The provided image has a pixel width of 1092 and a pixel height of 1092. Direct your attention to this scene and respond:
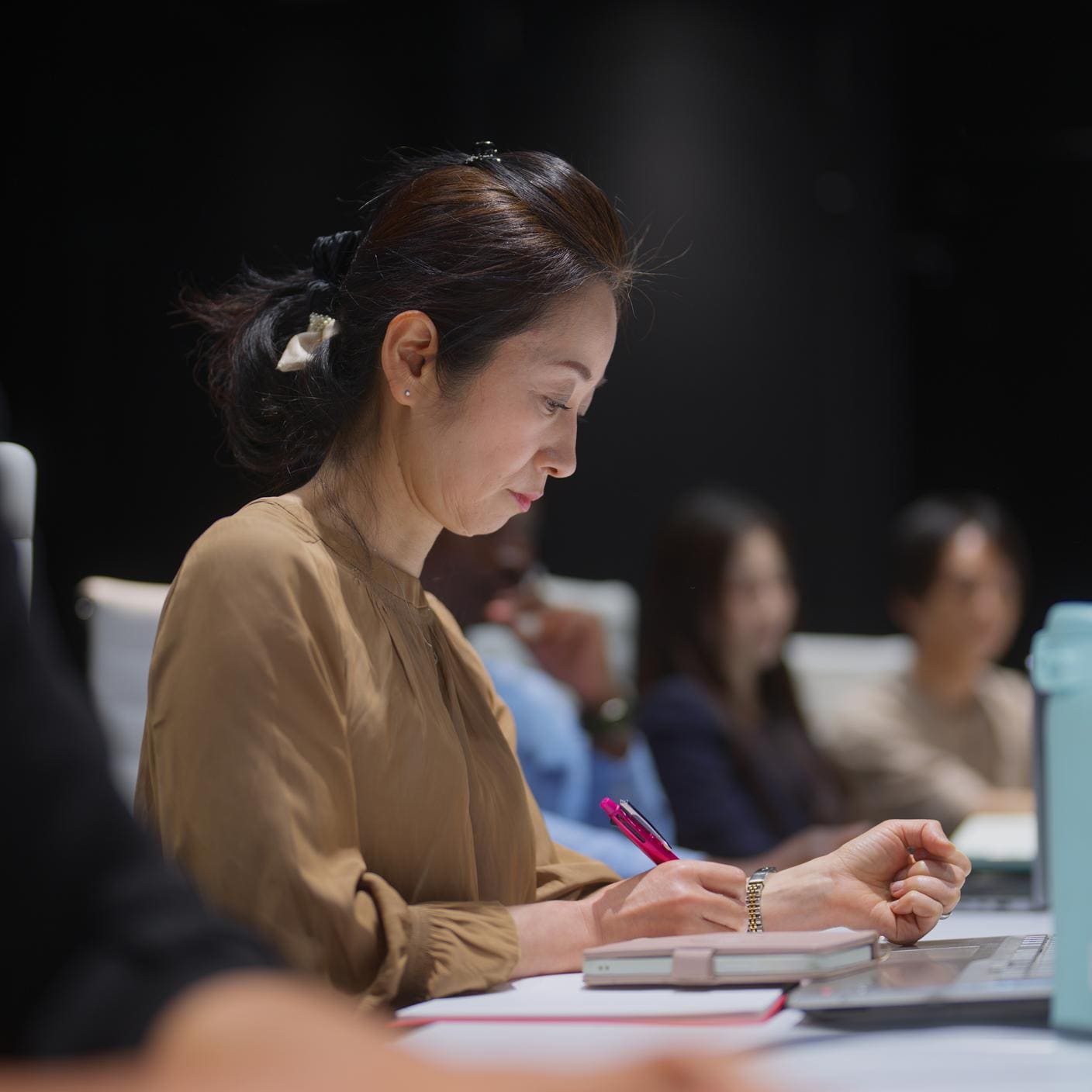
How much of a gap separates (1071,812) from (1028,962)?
216 mm

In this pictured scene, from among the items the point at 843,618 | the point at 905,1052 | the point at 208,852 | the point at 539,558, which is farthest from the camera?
the point at 843,618

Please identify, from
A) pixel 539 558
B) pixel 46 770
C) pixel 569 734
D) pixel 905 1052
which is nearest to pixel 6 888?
pixel 46 770

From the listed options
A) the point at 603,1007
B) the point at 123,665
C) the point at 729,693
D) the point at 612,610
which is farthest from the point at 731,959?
the point at 612,610

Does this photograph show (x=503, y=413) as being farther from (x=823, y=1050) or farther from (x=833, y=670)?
(x=833, y=670)

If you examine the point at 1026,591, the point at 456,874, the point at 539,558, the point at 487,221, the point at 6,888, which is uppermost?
the point at 487,221

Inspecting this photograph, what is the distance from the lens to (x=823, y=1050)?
2.42 ft

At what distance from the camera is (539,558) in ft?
13.6

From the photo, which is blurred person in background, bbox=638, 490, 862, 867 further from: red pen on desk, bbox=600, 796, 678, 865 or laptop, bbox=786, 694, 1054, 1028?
laptop, bbox=786, 694, 1054, 1028

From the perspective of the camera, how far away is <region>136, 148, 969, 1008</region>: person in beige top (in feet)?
3.17

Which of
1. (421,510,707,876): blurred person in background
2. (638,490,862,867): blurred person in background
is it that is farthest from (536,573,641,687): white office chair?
(638,490,862,867): blurred person in background

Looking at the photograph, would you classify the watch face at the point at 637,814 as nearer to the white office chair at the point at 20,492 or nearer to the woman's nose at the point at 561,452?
the woman's nose at the point at 561,452

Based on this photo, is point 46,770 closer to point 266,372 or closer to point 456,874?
point 456,874

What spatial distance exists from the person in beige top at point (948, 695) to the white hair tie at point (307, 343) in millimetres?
2384

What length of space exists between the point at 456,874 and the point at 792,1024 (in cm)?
36
